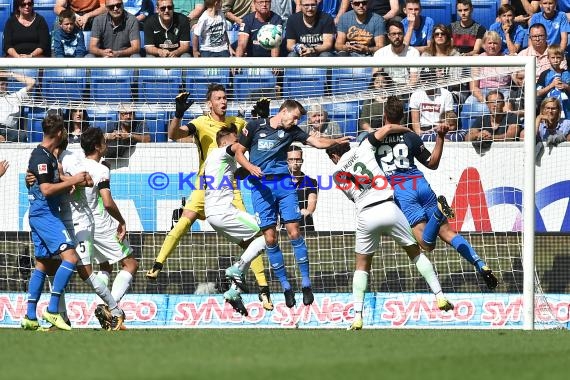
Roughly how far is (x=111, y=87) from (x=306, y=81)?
7.81 ft

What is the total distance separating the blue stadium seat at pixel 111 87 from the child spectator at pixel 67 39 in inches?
117

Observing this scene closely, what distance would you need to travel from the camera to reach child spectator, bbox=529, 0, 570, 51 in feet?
58.6

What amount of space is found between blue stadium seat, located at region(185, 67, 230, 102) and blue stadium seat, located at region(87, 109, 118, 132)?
1.00m

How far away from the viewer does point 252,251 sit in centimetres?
1347

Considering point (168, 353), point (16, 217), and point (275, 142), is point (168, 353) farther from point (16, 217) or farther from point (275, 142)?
point (16, 217)

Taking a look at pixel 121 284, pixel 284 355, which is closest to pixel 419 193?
pixel 121 284

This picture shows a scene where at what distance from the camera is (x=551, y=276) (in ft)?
48.8

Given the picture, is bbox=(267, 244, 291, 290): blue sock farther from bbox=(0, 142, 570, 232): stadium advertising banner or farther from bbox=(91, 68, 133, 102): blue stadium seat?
bbox=(91, 68, 133, 102): blue stadium seat

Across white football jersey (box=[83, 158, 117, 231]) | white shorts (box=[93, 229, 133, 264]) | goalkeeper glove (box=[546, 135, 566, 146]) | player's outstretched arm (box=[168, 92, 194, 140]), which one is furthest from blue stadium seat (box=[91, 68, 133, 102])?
goalkeeper glove (box=[546, 135, 566, 146])

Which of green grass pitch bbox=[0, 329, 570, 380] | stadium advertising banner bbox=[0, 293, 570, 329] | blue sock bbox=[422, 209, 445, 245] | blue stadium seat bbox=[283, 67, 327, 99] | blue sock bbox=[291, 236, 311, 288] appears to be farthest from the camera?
blue stadium seat bbox=[283, 67, 327, 99]

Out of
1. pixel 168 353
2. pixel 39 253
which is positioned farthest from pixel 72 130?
pixel 168 353

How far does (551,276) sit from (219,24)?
20.3 ft

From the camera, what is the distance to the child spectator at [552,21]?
58.6 ft

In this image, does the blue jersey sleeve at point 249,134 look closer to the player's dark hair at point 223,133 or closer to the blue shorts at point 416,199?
the player's dark hair at point 223,133
